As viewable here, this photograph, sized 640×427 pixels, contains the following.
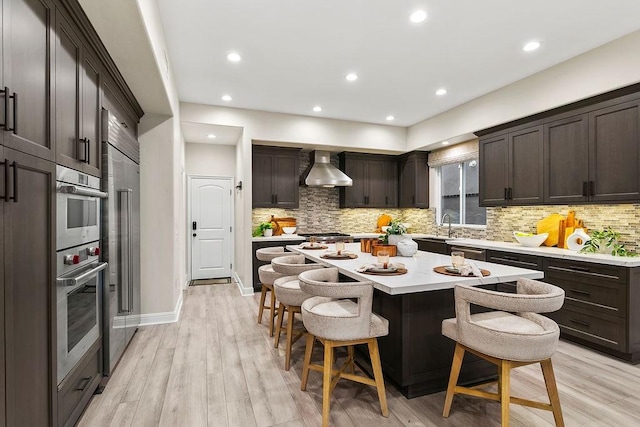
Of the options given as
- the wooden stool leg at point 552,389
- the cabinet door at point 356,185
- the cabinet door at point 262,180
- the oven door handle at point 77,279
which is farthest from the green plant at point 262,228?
the wooden stool leg at point 552,389

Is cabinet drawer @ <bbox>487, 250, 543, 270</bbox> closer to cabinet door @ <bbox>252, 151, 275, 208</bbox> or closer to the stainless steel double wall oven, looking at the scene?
cabinet door @ <bbox>252, 151, 275, 208</bbox>

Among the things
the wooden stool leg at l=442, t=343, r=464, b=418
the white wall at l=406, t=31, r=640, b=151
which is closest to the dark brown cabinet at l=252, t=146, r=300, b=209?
the white wall at l=406, t=31, r=640, b=151

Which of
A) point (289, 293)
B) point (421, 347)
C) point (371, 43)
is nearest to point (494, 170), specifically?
point (371, 43)

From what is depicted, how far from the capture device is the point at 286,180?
5.91 metres

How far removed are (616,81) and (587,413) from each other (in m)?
2.97

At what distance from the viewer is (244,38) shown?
3.19m

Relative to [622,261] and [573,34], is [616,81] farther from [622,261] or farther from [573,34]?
[622,261]

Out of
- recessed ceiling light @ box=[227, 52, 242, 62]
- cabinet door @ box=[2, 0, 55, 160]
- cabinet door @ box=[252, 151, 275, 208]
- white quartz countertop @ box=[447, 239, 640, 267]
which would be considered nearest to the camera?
cabinet door @ box=[2, 0, 55, 160]

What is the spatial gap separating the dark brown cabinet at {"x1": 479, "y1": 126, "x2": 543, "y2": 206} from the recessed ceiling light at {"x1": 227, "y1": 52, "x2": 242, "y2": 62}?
353 centimetres

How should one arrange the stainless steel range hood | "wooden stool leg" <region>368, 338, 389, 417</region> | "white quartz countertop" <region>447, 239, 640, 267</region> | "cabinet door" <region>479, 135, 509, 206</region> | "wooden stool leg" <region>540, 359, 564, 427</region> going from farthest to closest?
the stainless steel range hood < "cabinet door" <region>479, 135, 509, 206</region> < "white quartz countertop" <region>447, 239, 640, 267</region> < "wooden stool leg" <region>368, 338, 389, 417</region> < "wooden stool leg" <region>540, 359, 564, 427</region>

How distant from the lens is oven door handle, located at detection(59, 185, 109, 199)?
70.4 inches

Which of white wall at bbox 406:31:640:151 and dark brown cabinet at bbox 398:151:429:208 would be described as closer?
white wall at bbox 406:31:640:151

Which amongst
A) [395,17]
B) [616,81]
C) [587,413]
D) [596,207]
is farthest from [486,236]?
[395,17]

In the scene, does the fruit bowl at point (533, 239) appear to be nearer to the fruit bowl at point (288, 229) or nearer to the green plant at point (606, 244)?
the green plant at point (606, 244)
